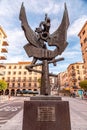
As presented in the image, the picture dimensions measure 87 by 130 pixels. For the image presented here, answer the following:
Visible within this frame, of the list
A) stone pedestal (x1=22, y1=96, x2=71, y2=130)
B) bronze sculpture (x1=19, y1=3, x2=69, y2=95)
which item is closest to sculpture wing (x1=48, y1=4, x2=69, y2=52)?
bronze sculpture (x1=19, y1=3, x2=69, y2=95)

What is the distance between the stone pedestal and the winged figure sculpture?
2.61 metres

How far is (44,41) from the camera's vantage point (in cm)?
823

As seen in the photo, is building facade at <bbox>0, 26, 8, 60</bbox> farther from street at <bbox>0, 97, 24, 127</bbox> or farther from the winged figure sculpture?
the winged figure sculpture

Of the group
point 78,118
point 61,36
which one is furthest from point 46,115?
point 78,118

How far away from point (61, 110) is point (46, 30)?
4502 millimetres

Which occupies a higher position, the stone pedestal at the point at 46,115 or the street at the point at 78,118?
the stone pedestal at the point at 46,115

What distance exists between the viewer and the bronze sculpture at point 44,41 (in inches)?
299

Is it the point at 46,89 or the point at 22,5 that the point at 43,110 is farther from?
the point at 22,5

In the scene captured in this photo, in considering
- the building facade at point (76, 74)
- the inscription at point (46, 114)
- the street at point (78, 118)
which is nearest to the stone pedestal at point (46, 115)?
the inscription at point (46, 114)

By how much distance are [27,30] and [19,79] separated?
68658 millimetres

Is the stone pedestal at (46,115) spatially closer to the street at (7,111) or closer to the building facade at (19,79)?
the street at (7,111)

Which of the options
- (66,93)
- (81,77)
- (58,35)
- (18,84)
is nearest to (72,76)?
(81,77)

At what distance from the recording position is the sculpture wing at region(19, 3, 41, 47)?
7617mm

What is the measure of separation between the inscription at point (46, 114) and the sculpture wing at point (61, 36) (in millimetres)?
3436
